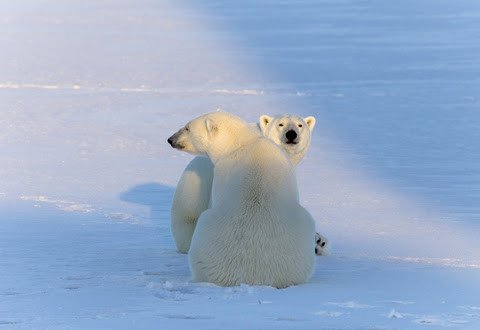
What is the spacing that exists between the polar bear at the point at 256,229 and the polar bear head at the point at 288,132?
0.90 m

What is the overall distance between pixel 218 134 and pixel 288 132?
Result: 75cm

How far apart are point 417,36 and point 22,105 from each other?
717 cm

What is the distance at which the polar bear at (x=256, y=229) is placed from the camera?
4.07 meters

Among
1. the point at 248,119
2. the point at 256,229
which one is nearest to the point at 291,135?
the point at 256,229

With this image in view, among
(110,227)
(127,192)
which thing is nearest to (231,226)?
(110,227)

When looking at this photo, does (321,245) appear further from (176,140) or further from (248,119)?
(248,119)

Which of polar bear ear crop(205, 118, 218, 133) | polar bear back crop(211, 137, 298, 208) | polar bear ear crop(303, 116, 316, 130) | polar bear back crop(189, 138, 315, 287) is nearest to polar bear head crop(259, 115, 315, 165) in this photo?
polar bear ear crop(303, 116, 316, 130)

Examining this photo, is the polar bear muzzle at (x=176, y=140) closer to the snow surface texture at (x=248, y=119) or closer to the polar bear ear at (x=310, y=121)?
the snow surface texture at (x=248, y=119)

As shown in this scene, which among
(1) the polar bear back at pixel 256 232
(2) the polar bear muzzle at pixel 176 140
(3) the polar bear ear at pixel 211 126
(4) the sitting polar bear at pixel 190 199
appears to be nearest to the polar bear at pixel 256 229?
(1) the polar bear back at pixel 256 232

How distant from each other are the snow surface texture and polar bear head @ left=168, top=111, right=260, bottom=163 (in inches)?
20.6

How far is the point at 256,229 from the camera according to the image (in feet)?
13.4

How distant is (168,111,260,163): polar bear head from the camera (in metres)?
4.60

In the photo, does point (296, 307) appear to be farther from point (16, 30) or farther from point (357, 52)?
point (16, 30)

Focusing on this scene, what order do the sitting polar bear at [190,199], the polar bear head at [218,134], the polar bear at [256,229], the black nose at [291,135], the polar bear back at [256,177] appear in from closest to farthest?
the polar bear at [256,229], the polar bear back at [256,177], the polar bear head at [218,134], the sitting polar bear at [190,199], the black nose at [291,135]
